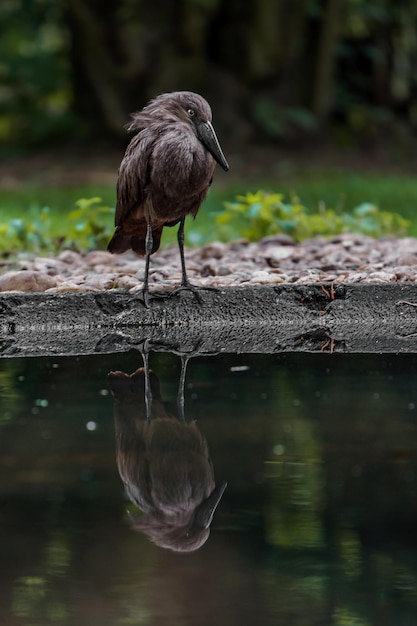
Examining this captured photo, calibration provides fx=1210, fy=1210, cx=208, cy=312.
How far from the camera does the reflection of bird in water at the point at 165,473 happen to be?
2.84 meters

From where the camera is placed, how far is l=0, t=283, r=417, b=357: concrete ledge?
5.50 m

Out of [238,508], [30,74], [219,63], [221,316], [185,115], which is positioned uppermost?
[30,74]

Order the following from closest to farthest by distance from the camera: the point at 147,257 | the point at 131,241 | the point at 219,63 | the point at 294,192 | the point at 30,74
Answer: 1. the point at 147,257
2. the point at 131,241
3. the point at 294,192
4. the point at 219,63
5. the point at 30,74

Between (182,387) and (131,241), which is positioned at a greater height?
(131,241)

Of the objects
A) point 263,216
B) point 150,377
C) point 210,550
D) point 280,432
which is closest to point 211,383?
point 150,377

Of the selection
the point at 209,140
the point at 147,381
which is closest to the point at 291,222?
the point at 209,140

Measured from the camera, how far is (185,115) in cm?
549

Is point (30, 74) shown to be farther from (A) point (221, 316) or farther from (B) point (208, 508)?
(B) point (208, 508)

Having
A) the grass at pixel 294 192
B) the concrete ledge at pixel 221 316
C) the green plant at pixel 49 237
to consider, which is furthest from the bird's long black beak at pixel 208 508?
the grass at pixel 294 192

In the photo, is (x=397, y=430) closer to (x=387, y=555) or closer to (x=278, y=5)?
(x=387, y=555)

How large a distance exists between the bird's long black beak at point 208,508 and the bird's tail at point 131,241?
2.98 m

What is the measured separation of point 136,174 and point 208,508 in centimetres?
276

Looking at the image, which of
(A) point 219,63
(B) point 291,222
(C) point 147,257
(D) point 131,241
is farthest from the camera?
(A) point 219,63

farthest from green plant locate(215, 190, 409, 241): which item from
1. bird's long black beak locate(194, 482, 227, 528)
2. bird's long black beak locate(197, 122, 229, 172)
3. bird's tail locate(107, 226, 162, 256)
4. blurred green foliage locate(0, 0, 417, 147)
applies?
blurred green foliage locate(0, 0, 417, 147)
